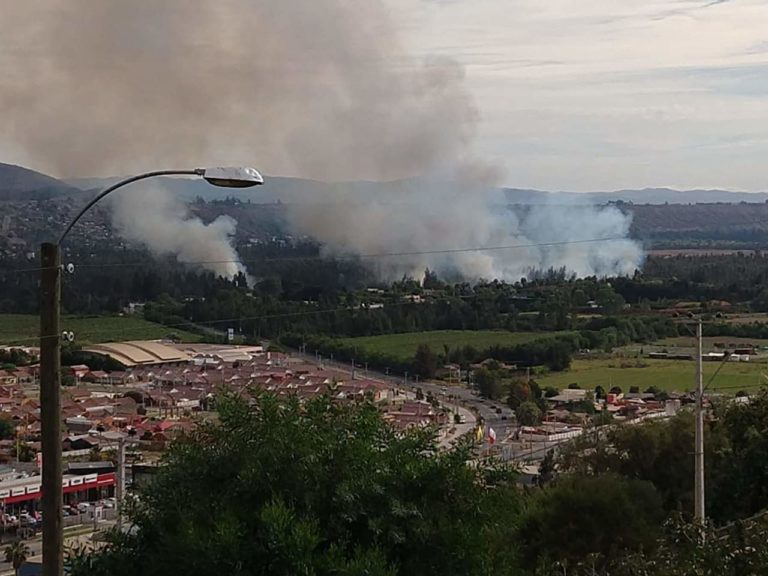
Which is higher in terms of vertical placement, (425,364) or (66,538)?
(425,364)

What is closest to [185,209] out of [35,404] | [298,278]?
[298,278]

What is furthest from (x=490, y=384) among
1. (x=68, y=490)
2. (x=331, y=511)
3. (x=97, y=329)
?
(x=331, y=511)

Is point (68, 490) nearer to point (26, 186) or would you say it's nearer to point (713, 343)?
point (713, 343)

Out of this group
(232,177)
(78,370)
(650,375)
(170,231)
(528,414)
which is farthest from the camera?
(170,231)

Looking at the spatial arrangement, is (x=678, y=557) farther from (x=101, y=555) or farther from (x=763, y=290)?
(x=763, y=290)

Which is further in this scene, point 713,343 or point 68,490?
point 713,343

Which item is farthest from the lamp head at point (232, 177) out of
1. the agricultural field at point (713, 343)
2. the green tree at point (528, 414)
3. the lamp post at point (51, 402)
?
the agricultural field at point (713, 343)

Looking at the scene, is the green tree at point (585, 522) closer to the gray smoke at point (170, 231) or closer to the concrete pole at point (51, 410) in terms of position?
the concrete pole at point (51, 410)
